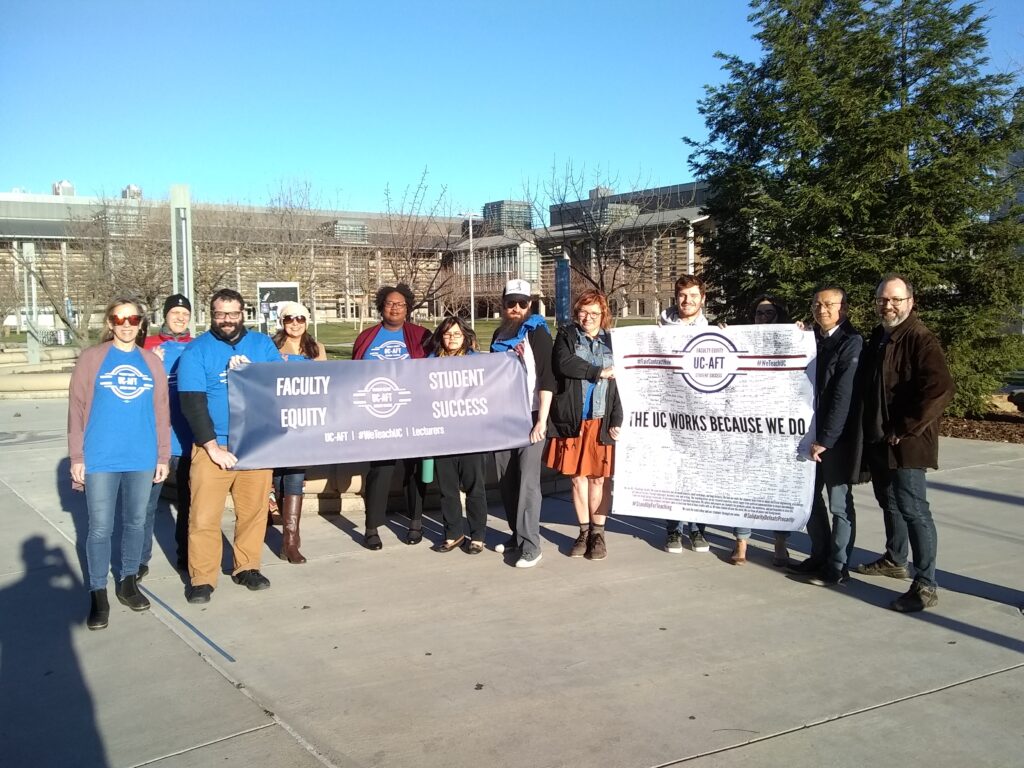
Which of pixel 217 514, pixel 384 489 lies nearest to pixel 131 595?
pixel 217 514

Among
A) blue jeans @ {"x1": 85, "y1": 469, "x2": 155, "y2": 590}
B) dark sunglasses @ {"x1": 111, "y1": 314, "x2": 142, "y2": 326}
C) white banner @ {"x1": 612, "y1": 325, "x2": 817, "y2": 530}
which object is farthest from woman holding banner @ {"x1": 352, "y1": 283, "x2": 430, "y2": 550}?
dark sunglasses @ {"x1": 111, "y1": 314, "x2": 142, "y2": 326}

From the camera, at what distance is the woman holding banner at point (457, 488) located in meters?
6.52

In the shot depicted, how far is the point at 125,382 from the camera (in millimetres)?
5105

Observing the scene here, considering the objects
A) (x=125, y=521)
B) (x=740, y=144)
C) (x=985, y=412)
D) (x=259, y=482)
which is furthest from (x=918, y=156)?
(x=125, y=521)

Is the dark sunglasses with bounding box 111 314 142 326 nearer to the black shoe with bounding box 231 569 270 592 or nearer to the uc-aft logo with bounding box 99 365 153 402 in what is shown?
the uc-aft logo with bounding box 99 365 153 402

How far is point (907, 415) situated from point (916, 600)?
109 cm

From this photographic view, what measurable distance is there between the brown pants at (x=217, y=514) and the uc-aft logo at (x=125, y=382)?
55 centimetres

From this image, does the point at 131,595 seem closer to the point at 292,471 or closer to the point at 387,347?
the point at 292,471

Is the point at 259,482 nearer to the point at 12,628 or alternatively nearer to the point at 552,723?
the point at 12,628

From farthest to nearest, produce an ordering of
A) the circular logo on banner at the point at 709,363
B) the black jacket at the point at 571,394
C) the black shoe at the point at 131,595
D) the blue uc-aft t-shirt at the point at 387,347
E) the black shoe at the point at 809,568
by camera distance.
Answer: the blue uc-aft t-shirt at the point at 387,347, the black jacket at the point at 571,394, the circular logo on banner at the point at 709,363, the black shoe at the point at 809,568, the black shoe at the point at 131,595

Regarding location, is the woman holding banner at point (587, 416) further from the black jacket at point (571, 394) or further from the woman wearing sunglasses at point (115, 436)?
the woman wearing sunglasses at point (115, 436)

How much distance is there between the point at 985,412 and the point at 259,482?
38.4 ft

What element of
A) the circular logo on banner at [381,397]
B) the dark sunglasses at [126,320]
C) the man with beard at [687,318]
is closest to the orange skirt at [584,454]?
the man with beard at [687,318]

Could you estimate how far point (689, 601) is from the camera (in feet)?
17.6
